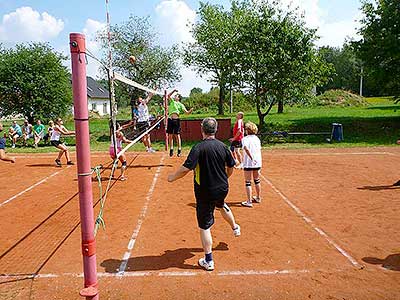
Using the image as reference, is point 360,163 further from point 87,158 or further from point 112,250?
point 87,158

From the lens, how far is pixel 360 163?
13891 mm

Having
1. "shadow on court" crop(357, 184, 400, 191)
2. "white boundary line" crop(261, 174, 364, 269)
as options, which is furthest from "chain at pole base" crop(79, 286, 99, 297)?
"shadow on court" crop(357, 184, 400, 191)

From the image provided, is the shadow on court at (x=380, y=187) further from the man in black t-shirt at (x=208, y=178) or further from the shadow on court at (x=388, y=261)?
the man in black t-shirt at (x=208, y=178)

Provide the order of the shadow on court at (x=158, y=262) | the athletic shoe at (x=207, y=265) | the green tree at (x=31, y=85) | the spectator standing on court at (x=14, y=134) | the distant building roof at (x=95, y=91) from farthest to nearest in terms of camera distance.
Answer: the distant building roof at (x=95, y=91), the green tree at (x=31, y=85), the spectator standing on court at (x=14, y=134), the shadow on court at (x=158, y=262), the athletic shoe at (x=207, y=265)

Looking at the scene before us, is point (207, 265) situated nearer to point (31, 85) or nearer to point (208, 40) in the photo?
point (31, 85)

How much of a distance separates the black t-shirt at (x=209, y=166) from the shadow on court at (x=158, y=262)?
1.15 metres

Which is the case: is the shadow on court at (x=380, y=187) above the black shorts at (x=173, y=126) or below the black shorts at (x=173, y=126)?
below

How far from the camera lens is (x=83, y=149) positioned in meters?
3.78

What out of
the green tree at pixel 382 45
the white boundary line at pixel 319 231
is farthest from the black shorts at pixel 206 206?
the green tree at pixel 382 45

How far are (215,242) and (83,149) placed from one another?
A: 3198 mm

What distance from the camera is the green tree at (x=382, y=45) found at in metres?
22.0

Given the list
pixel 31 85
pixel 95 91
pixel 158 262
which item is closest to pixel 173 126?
pixel 158 262

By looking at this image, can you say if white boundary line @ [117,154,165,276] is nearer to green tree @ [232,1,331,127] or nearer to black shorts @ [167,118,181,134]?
black shorts @ [167,118,181,134]

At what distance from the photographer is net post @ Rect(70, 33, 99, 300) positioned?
370 centimetres
